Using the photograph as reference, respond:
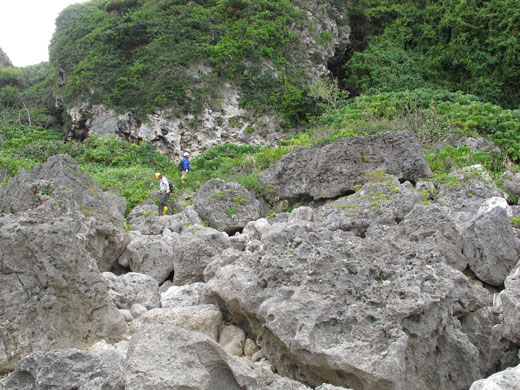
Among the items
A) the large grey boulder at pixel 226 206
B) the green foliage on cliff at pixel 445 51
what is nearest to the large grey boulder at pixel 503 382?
the large grey boulder at pixel 226 206

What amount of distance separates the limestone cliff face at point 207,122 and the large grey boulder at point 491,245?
613 inches

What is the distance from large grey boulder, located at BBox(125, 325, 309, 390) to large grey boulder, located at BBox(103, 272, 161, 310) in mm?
2373

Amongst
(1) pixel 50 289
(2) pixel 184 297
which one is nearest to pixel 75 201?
(2) pixel 184 297

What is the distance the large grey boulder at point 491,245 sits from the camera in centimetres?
602

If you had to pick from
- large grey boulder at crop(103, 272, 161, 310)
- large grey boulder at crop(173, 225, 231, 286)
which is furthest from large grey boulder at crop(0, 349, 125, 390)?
large grey boulder at crop(173, 225, 231, 286)

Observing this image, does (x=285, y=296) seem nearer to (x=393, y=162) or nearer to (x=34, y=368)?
(x=34, y=368)

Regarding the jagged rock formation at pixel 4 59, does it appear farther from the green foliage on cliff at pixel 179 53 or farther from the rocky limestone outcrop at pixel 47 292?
the rocky limestone outcrop at pixel 47 292

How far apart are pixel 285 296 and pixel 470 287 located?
6.26 ft

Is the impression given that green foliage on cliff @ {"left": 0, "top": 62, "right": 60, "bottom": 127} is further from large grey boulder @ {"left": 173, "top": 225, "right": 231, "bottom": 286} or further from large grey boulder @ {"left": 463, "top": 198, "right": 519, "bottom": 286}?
large grey boulder @ {"left": 463, "top": 198, "right": 519, "bottom": 286}

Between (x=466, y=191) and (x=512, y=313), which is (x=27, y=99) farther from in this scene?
(x=512, y=313)

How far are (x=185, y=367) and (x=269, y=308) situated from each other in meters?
1.24

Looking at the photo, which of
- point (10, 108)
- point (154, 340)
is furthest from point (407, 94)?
point (10, 108)

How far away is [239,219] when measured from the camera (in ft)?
35.1

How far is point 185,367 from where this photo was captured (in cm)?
314
